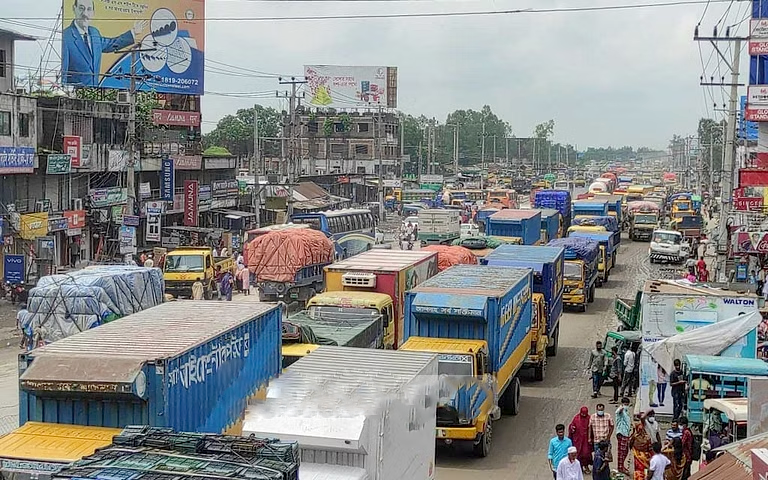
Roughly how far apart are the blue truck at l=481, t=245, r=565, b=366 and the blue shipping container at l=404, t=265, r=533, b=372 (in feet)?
9.86

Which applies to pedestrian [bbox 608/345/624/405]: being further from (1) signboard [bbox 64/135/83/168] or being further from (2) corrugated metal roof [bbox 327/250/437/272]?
(1) signboard [bbox 64/135/83/168]

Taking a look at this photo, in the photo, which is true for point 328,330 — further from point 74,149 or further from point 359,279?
point 74,149

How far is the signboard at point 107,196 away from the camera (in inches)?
1555

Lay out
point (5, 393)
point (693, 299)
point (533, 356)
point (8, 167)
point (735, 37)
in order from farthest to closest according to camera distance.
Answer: point (735, 37), point (8, 167), point (533, 356), point (5, 393), point (693, 299)

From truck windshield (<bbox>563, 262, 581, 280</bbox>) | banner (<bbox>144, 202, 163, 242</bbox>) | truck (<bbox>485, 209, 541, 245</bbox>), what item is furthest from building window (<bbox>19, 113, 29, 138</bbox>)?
truck windshield (<bbox>563, 262, 581, 280</bbox>)

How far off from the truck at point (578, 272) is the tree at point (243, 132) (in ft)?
252

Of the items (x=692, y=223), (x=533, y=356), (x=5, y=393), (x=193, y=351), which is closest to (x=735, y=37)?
(x=692, y=223)

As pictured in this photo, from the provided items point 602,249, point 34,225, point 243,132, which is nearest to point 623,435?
point 602,249

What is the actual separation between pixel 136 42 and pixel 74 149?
1347 cm

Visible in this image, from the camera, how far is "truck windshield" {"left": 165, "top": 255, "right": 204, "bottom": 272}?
30.9m

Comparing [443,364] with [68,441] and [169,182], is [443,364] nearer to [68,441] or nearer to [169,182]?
[68,441]

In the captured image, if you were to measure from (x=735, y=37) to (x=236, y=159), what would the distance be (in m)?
30.1

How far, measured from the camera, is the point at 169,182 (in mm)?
44406

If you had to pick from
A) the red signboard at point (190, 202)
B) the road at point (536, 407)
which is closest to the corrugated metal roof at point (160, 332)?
the road at point (536, 407)
